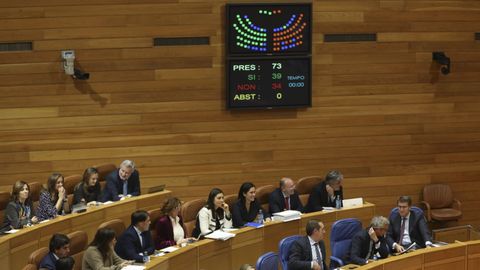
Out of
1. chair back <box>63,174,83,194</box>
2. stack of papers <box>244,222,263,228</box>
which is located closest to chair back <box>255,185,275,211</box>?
stack of papers <box>244,222,263,228</box>

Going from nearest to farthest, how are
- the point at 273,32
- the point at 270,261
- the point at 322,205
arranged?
the point at 270,261 < the point at 322,205 < the point at 273,32

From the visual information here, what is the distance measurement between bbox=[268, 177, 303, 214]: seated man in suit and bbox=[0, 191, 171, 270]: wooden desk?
1.31 meters

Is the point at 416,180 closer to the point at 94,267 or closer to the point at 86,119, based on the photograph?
the point at 86,119

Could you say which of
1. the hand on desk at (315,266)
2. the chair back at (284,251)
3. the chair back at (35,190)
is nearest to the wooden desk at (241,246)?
the chair back at (284,251)

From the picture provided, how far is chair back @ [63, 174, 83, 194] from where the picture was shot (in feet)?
30.6

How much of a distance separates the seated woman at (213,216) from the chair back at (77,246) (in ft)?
4.40

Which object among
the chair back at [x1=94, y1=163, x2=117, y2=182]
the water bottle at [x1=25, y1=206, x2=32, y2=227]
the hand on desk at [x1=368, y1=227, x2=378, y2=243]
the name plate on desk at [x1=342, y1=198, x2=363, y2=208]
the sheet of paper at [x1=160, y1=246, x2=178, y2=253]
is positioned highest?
the chair back at [x1=94, y1=163, x2=117, y2=182]

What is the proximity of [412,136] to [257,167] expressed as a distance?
2208 millimetres

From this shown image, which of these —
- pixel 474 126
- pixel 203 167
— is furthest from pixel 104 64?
pixel 474 126

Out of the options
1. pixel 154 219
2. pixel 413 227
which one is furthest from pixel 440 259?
pixel 154 219

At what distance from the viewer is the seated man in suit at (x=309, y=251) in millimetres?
7402

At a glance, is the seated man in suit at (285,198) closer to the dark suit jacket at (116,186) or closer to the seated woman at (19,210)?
the dark suit jacket at (116,186)

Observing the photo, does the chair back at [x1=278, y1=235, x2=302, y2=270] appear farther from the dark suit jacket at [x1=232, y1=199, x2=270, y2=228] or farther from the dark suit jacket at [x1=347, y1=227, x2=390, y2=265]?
the dark suit jacket at [x1=232, y1=199, x2=270, y2=228]

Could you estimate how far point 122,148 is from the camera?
10109mm
